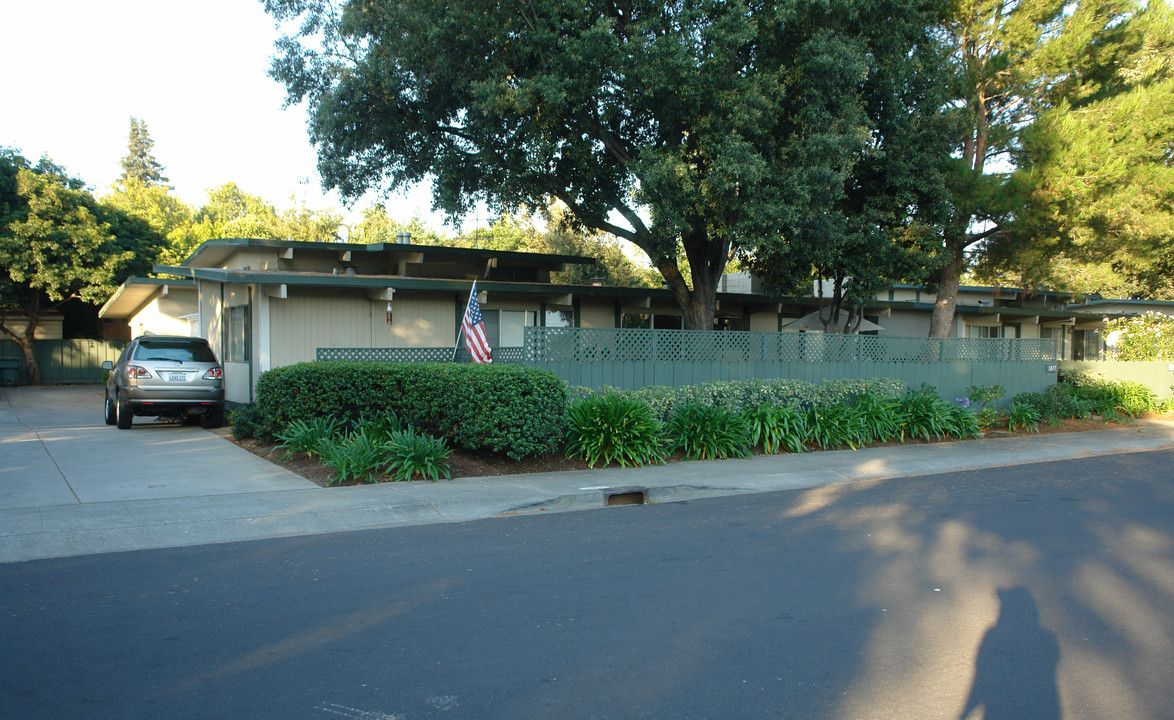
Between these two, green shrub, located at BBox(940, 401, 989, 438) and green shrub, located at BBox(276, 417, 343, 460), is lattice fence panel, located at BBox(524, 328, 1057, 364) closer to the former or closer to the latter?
green shrub, located at BBox(940, 401, 989, 438)

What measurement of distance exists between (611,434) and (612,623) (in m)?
6.50

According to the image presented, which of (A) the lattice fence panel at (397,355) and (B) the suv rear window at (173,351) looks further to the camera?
(B) the suv rear window at (173,351)

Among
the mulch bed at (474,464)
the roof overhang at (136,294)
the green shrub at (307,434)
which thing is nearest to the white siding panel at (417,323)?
the mulch bed at (474,464)

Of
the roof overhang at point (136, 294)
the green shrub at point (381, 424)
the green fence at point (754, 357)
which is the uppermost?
the roof overhang at point (136, 294)

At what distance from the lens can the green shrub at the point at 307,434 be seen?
452 inches

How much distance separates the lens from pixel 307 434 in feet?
37.9

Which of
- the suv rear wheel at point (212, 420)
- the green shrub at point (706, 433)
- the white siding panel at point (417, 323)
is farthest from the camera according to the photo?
the white siding panel at point (417, 323)

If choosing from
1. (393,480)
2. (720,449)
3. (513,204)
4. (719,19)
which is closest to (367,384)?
(393,480)

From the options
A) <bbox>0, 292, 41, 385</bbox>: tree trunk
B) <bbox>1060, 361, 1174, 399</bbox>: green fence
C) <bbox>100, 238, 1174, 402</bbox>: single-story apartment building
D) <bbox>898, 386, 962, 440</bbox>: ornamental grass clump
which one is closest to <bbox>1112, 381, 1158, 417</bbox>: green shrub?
<bbox>1060, 361, 1174, 399</bbox>: green fence

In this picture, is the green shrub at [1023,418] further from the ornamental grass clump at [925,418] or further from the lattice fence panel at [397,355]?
the lattice fence panel at [397,355]

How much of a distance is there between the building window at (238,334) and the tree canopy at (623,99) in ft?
11.9

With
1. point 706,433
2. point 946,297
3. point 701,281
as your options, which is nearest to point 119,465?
point 706,433

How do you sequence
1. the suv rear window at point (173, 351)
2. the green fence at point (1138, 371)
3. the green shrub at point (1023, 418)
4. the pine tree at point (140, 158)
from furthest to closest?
the pine tree at point (140, 158) → the green fence at point (1138, 371) → the green shrub at point (1023, 418) → the suv rear window at point (173, 351)

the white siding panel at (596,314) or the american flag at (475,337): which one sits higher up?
the white siding panel at (596,314)
